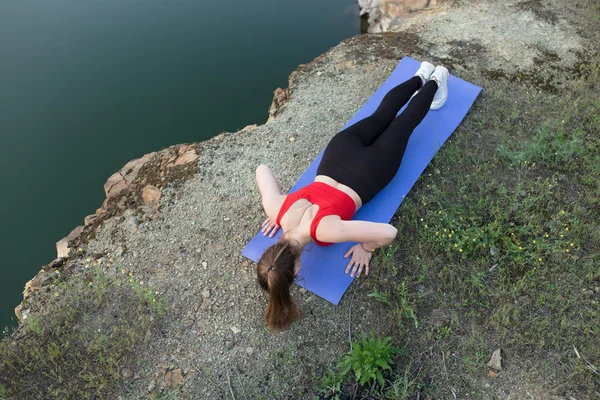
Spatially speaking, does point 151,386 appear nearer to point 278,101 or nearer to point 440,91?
point 278,101

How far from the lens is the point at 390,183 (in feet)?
12.8

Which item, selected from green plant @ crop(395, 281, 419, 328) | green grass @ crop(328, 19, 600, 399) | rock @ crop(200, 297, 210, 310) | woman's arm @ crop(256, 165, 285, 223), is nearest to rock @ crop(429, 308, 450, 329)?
green grass @ crop(328, 19, 600, 399)

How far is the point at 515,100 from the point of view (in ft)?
15.3

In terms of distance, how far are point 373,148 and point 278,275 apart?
4.83ft

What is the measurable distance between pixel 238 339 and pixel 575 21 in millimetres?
5961

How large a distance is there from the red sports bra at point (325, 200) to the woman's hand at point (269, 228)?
17.1 inches

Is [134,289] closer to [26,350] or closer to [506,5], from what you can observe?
[26,350]

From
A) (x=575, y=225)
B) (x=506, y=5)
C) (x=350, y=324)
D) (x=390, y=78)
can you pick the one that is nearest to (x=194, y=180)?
(x=350, y=324)

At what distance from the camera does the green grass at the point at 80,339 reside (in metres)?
3.14

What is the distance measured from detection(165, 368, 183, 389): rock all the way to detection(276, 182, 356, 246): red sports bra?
1.37 m

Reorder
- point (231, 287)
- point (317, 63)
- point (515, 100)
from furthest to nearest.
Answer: point (317, 63)
point (515, 100)
point (231, 287)

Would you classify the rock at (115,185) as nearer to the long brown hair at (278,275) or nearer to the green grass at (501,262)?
the long brown hair at (278,275)

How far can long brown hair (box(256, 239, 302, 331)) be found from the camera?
2717 millimetres

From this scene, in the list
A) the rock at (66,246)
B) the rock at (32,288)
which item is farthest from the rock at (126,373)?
the rock at (66,246)
